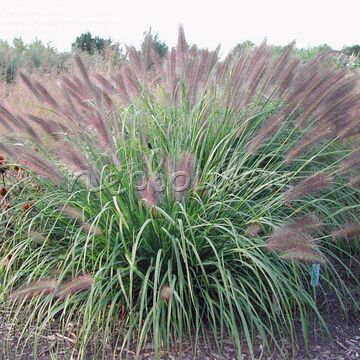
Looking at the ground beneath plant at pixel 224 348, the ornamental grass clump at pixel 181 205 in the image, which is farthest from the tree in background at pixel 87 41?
the ground beneath plant at pixel 224 348

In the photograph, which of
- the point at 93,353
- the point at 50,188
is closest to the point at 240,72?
the point at 50,188

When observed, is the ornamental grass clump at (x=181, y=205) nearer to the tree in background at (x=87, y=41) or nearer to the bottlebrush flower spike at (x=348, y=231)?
the bottlebrush flower spike at (x=348, y=231)

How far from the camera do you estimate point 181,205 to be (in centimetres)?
232

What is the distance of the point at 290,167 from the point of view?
309 centimetres

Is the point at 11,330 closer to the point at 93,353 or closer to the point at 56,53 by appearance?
Answer: the point at 93,353

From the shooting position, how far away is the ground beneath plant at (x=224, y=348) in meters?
2.29

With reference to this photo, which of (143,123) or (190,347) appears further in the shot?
(143,123)

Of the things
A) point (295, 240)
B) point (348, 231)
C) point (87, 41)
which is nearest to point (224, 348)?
point (295, 240)

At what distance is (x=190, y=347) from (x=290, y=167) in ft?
4.42

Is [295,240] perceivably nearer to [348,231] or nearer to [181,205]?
[348,231]

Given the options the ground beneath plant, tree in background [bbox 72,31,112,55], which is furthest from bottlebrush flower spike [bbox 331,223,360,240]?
tree in background [bbox 72,31,112,55]

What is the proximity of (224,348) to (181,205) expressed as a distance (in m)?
0.72

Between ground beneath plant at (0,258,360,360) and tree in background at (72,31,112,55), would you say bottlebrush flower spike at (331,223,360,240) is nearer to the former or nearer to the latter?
ground beneath plant at (0,258,360,360)

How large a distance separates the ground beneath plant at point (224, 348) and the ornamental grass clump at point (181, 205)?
6 centimetres
